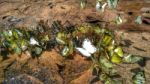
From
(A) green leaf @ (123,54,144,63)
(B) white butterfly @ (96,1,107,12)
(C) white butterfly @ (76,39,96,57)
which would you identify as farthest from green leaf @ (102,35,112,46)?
(B) white butterfly @ (96,1,107,12)

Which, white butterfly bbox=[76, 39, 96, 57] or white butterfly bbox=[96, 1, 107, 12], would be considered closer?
white butterfly bbox=[76, 39, 96, 57]

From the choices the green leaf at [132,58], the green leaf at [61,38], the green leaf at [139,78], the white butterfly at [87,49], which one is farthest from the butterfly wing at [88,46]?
the green leaf at [139,78]

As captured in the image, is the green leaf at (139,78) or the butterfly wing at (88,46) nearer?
the green leaf at (139,78)

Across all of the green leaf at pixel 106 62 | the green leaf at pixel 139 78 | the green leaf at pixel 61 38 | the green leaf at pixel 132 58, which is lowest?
the green leaf at pixel 139 78

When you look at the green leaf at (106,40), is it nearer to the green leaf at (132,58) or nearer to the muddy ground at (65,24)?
the muddy ground at (65,24)

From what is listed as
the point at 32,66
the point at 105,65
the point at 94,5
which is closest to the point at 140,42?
the point at 105,65

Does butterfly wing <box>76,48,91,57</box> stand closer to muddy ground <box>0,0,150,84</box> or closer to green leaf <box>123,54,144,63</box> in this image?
muddy ground <box>0,0,150,84</box>

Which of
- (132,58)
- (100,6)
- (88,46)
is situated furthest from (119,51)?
(100,6)

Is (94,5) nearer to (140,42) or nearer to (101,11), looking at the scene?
(101,11)
